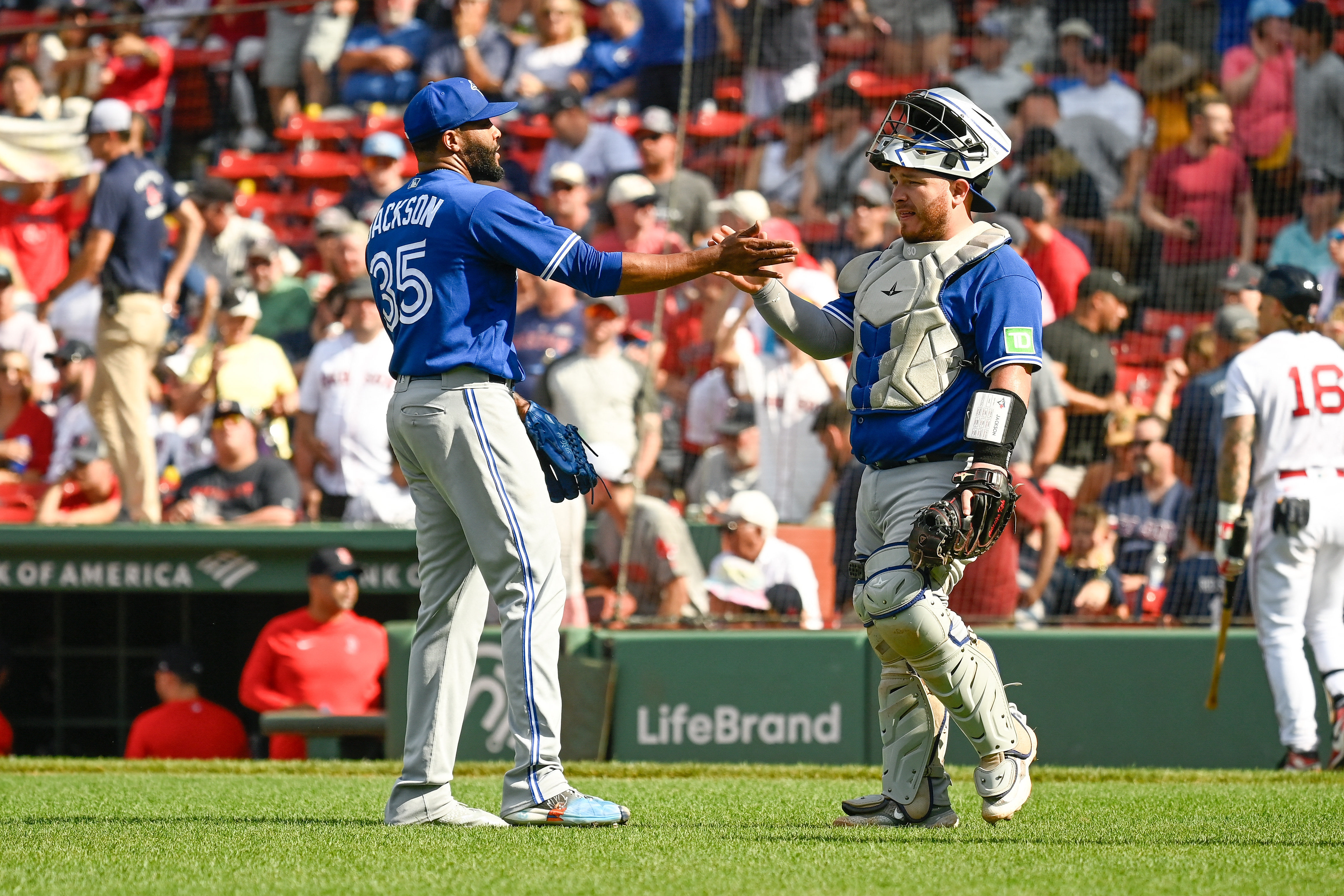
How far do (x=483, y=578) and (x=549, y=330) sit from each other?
18.3ft

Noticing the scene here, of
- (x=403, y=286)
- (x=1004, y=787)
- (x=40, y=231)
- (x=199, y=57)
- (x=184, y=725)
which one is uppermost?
(x=199, y=57)

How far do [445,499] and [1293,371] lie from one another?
13.9 ft

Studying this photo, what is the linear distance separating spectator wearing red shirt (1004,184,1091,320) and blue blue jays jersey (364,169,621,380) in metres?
5.64

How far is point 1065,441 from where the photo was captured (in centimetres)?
935

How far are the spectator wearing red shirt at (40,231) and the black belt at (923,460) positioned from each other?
9813 mm

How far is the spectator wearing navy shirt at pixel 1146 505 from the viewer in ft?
29.3

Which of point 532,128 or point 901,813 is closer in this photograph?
point 901,813

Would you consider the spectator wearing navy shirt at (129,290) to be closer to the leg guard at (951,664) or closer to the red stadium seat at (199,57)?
the red stadium seat at (199,57)

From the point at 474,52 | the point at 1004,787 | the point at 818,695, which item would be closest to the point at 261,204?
the point at 474,52

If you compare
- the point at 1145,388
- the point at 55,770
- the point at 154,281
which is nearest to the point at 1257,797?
the point at 1145,388

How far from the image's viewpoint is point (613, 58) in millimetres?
13203

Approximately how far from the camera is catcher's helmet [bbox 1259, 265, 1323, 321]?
753 centimetres

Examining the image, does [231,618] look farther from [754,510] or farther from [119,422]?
[754,510]

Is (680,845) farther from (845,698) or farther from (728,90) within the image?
(728,90)
